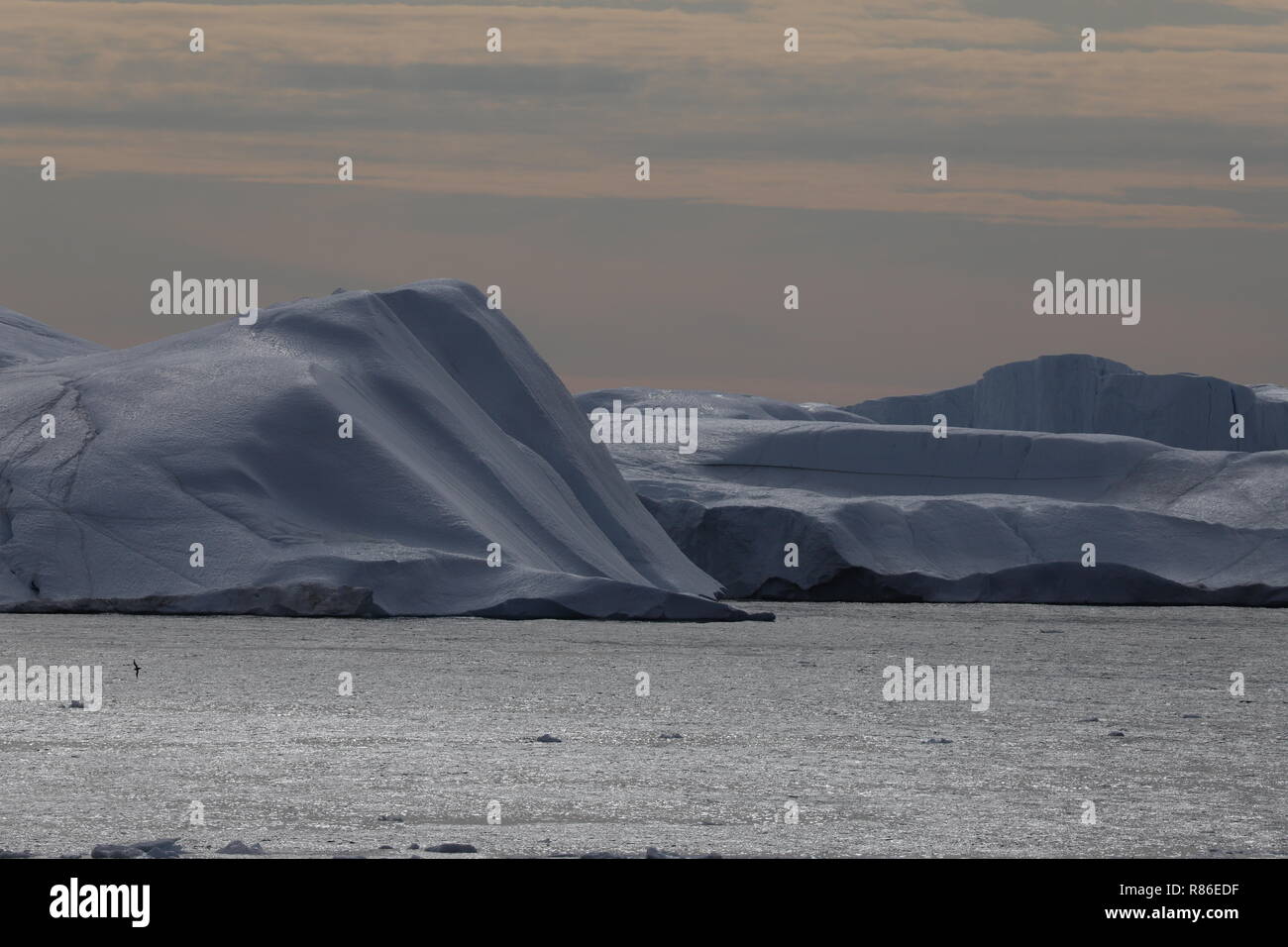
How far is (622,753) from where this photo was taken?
49.8ft

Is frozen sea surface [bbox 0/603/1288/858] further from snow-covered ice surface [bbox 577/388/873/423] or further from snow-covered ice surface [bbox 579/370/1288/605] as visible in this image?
snow-covered ice surface [bbox 577/388/873/423]

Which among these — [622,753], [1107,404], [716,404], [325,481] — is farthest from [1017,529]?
[622,753]

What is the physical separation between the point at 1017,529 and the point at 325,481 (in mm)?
28925

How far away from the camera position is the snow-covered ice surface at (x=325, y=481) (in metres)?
36.1

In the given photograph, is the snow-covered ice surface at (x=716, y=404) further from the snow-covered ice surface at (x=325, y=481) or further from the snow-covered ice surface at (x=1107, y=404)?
the snow-covered ice surface at (x=325, y=481)

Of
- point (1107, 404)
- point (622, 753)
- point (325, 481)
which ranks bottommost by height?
point (622, 753)

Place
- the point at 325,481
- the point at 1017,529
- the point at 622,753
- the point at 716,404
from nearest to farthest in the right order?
the point at 622,753 < the point at 325,481 < the point at 1017,529 < the point at 716,404

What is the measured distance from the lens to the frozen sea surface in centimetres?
1068

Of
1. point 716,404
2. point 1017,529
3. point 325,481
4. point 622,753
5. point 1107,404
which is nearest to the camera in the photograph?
point 622,753

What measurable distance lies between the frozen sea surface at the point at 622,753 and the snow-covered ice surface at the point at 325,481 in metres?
5.48

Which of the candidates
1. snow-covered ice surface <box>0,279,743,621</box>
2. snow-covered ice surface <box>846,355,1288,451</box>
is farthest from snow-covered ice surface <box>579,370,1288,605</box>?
snow-covered ice surface <box>846,355,1288,451</box>

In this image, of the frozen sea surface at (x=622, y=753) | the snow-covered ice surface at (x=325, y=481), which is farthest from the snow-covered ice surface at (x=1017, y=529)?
the frozen sea surface at (x=622, y=753)

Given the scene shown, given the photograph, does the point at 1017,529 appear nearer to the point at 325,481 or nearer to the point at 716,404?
the point at 325,481
